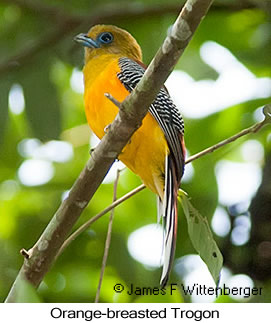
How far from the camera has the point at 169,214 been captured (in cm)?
372

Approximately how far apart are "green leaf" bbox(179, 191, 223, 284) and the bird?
0.08 metres

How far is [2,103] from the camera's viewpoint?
4605 mm

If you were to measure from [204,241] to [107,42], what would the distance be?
152 centimetres

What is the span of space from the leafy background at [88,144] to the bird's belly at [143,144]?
0.47m

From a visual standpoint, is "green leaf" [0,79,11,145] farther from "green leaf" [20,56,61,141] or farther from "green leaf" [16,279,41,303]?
"green leaf" [16,279,41,303]

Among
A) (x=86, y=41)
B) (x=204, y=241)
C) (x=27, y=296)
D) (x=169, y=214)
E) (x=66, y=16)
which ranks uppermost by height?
(x=66, y=16)

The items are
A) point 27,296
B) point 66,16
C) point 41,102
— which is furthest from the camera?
point 66,16

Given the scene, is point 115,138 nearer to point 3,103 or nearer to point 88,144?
point 3,103

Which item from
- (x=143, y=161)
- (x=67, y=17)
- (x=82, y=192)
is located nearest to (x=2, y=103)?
(x=67, y=17)

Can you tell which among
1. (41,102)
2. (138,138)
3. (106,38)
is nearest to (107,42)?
(106,38)

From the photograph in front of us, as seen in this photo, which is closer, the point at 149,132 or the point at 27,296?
the point at 27,296

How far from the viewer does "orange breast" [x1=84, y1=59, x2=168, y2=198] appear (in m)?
4.04

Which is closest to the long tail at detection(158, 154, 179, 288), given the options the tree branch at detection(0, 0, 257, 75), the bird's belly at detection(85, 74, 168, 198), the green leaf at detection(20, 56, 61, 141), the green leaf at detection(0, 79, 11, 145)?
the bird's belly at detection(85, 74, 168, 198)

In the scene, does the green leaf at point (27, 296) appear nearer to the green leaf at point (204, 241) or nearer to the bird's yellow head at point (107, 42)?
the green leaf at point (204, 241)
